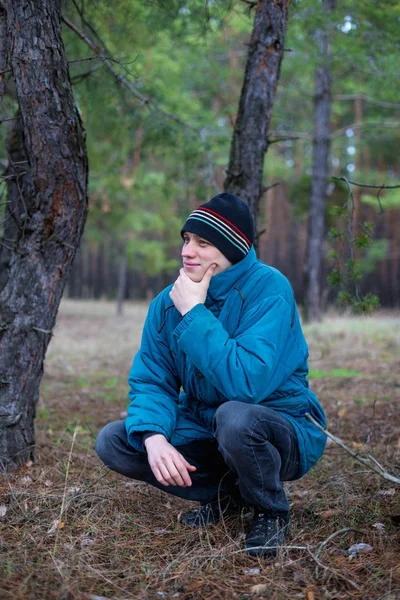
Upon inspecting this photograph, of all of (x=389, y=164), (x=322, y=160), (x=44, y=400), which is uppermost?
(x=389, y=164)

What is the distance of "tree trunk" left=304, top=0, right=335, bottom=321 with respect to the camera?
12.8 metres

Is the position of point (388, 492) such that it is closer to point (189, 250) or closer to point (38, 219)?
point (189, 250)

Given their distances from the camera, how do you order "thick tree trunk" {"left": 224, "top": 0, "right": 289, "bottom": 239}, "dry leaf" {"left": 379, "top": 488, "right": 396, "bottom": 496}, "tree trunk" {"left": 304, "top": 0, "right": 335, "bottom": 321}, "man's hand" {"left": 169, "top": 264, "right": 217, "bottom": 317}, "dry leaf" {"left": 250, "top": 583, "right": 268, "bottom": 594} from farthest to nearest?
"tree trunk" {"left": 304, "top": 0, "right": 335, "bottom": 321}, "thick tree trunk" {"left": 224, "top": 0, "right": 289, "bottom": 239}, "dry leaf" {"left": 379, "top": 488, "right": 396, "bottom": 496}, "man's hand" {"left": 169, "top": 264, "right": 217, "bottom": 317}, "dry leaf" {"left": 250, "top": 583, "right": 268, "bottom": 594}

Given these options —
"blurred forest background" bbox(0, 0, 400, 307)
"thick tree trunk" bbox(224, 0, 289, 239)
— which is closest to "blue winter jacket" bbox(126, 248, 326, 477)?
"blurred forest background" bbox(0, 0, 400, 307)

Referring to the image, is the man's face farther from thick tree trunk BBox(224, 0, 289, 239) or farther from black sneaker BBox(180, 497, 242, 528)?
thick tree trunk BBox(224, 0, 289, 239)

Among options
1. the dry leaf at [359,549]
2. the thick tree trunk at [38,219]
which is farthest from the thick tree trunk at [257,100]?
the dry leaf at [359,549]

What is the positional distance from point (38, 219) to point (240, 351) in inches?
67.3

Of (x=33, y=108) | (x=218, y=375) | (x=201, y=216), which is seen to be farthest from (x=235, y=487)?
(x=33, y=108)

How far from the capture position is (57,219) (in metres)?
3.45

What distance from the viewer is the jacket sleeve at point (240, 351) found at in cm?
240

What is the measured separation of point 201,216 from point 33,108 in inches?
52.4

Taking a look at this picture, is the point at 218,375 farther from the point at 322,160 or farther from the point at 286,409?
the point at 322,160

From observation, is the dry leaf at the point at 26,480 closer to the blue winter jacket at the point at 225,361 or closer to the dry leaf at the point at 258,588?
the blue winter jacket at the point at 225,361

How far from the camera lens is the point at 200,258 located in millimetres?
2695
